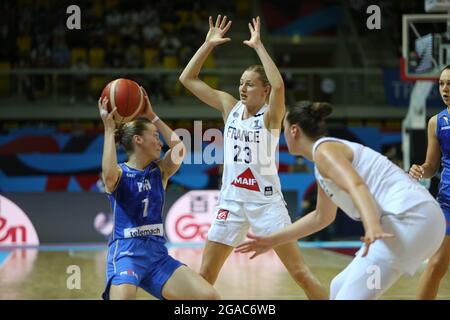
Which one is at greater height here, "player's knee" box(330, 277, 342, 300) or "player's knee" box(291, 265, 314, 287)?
"player's knee" box(330, 277, 342, 300)

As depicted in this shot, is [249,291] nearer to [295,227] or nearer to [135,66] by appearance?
[295,227]

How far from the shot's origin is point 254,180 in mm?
5402

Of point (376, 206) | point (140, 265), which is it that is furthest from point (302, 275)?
point (376, 206)

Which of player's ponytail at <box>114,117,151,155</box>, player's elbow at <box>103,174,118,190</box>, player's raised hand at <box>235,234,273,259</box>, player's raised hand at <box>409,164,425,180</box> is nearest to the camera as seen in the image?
player's raised hand at <box>235,234,273,259</box>

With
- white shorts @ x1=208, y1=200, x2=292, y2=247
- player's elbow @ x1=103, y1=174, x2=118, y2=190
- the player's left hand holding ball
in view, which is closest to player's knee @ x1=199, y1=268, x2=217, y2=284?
white shorts @ x1=208, y1=200, x2=292, y2=247

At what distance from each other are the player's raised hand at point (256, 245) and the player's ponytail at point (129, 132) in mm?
1264

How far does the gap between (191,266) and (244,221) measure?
324cm

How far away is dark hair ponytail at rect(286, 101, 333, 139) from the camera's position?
13.3ft

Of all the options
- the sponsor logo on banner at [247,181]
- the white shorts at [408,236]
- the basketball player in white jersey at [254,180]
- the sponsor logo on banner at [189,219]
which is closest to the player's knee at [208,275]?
the basketball player in white jersey at [254,180]

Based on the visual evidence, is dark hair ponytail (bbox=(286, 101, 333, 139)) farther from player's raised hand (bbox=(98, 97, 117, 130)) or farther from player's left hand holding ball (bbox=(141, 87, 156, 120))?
player's left hand holding ball (bbox=(141, 87, 156, 120))

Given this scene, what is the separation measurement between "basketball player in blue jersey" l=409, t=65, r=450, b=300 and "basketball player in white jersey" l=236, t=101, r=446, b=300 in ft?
4.87

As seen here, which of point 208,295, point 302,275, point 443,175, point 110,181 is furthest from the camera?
point 443,175

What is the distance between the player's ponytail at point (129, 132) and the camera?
4867 millimetres

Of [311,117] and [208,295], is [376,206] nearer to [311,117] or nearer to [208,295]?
[311,117]
